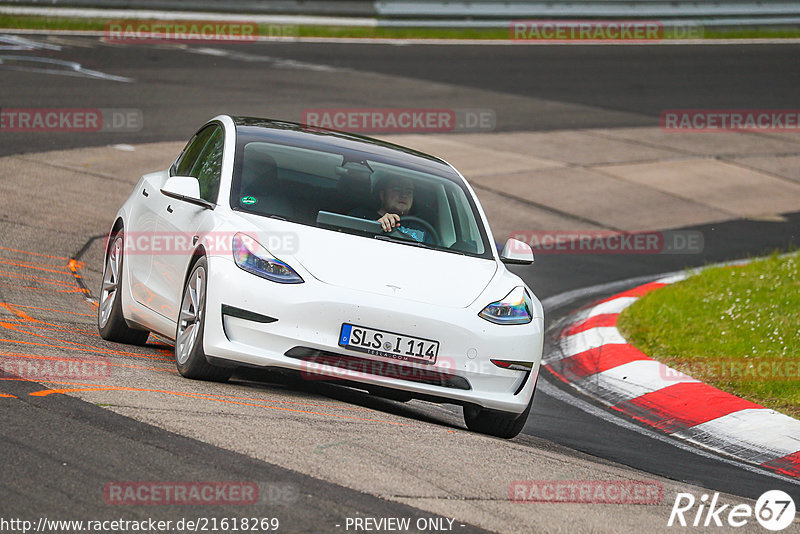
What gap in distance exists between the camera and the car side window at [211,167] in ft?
24.4

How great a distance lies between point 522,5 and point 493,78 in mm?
6489

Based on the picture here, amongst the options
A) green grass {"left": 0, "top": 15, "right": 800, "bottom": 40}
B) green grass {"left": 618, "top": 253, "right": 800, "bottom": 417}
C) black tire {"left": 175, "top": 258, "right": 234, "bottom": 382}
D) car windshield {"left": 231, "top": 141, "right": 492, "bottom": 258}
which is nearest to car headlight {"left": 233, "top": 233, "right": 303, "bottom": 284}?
black tire {"left": 175, "top": 258, "right": 234, "bottom": 382}

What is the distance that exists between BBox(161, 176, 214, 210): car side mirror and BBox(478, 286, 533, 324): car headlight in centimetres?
170

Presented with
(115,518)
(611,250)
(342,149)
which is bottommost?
(611,250)

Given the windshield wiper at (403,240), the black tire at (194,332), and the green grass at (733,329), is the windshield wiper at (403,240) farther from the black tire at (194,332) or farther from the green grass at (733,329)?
the green grass at (733,329)

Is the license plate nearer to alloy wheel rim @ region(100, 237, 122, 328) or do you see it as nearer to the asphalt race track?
the asphalt race track

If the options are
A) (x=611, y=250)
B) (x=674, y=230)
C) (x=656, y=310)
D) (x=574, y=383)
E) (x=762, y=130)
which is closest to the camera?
(x=574, y=383)

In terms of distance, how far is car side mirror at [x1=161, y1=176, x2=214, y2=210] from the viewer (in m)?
7.18

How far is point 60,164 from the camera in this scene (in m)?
14.1

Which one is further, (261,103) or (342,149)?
(261,103)

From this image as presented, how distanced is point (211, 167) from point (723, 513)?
149 inches

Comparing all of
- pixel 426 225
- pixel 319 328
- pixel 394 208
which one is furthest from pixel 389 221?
pixel 319 328

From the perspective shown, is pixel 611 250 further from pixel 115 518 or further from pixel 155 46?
pixel 155 46

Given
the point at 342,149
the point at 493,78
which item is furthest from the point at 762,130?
the point at 342,149
